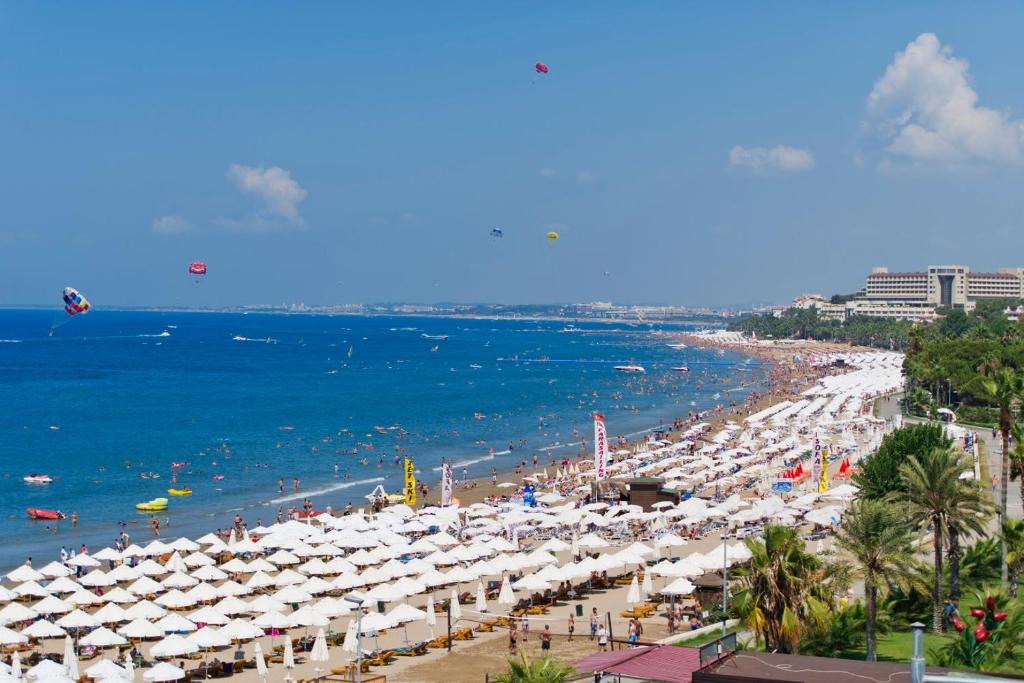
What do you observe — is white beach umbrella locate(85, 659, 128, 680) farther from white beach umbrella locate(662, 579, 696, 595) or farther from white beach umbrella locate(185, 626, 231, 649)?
white beach umbrella locate(662, 579, 696, 595)

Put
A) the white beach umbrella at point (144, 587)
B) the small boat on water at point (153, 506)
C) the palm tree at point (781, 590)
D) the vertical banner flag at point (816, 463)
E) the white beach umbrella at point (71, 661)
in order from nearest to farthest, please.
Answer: the palm tree at point (781, 590), the white beach umbrella at point (71, 661), the white beach umbrella at point (144, 587), the vertical banner flag at point (816, 463), the small boat on water at point (153, 506)

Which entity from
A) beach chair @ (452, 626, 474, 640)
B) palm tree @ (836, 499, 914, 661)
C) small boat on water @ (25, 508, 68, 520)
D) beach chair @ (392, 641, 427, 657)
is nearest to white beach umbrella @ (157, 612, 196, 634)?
beach chair @ (392, 641, 427, 657)

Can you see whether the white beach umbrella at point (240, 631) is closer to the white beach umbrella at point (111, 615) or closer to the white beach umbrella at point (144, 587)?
the white beach umbrella at point (111, 615)

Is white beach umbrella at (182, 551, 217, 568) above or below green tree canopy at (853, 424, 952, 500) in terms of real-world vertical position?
below

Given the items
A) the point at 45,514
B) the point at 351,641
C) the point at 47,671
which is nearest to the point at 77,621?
the point at 47,671

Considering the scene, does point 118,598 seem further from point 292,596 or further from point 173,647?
point 173,647

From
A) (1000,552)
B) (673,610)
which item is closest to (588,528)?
(673,610)

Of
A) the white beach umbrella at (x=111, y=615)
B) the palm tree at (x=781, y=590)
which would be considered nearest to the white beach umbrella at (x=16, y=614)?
the white beach umbrella at (x=111, y=615)
